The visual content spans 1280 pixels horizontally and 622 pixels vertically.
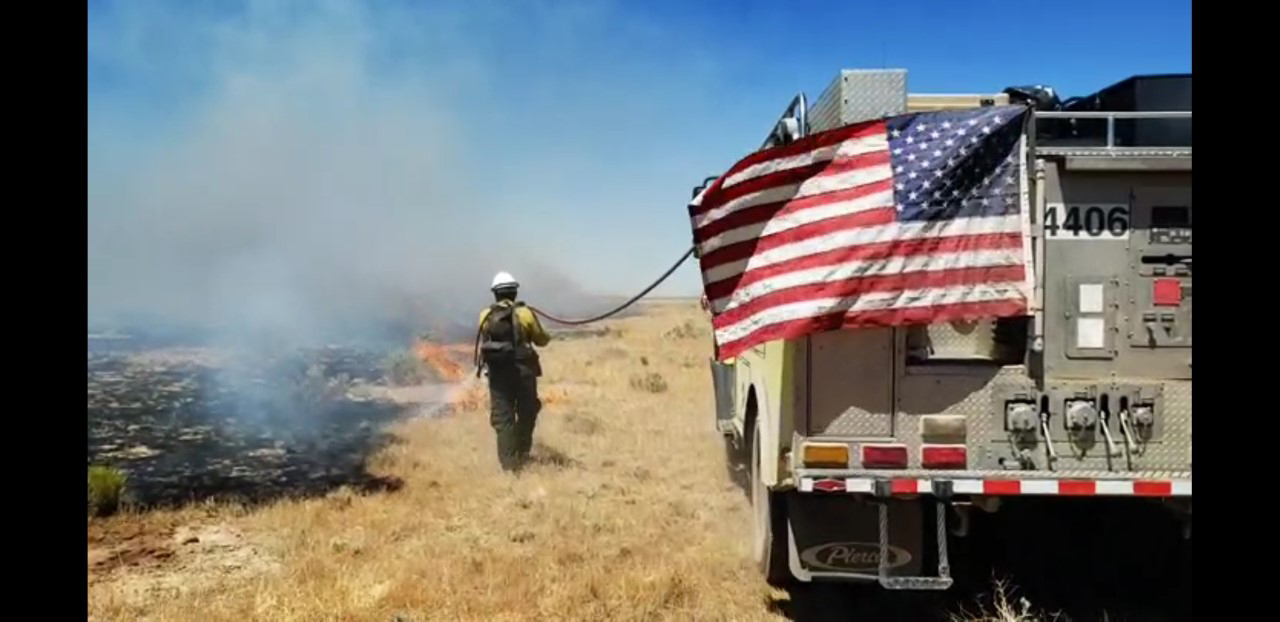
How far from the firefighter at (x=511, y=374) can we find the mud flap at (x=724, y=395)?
1927mm

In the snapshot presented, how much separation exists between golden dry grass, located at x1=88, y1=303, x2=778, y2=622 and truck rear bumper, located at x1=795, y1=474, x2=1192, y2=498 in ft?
3.97

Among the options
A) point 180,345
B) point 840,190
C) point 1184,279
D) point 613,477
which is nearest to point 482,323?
point 613,477

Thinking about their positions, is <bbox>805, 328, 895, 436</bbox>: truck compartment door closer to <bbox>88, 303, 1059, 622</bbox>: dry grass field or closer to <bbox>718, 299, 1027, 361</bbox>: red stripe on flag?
<bbox>718, 299, 1027, 361</bbox>: red stripe on flag

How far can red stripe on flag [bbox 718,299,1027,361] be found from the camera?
15.3 ft

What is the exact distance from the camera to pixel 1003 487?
484 cm

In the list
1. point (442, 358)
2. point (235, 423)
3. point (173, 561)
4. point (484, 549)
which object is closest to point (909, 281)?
point (484, 549)

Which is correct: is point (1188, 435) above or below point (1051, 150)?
below

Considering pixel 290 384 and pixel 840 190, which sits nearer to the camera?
pixel 840 190

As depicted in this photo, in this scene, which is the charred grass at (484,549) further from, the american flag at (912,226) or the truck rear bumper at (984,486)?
the american flag at (912,226)

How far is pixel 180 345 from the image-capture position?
22.4 m
